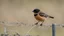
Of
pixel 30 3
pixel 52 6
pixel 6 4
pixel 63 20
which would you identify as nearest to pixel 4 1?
pixel 6 4

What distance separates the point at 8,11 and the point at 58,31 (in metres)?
1.83

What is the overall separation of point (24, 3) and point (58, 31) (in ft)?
6.40

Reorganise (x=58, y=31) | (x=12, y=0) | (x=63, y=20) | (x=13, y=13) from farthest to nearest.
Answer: (x=12, y=0) → (x=13, y=13) → (x=63, y=20) → (x=58, y=31)

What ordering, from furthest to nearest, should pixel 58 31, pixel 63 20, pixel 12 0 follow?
pixel 12 0 < pixel 63 20 < pixel 58 31

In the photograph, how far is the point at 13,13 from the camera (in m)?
9.17

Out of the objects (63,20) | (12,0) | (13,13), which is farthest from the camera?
(12,0)

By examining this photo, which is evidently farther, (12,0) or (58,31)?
(12,0)

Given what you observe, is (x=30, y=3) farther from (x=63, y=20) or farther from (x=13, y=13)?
(x=63, y=20)

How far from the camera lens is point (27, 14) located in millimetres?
8797

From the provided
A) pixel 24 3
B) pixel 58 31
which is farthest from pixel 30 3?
pixel 58 31

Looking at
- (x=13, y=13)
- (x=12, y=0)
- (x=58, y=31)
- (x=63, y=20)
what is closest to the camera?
(x=58, y=31)

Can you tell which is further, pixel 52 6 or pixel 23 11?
pixel 52 6

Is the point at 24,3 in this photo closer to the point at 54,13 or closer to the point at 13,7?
the point at 13,7

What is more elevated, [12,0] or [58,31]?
[12,0]
